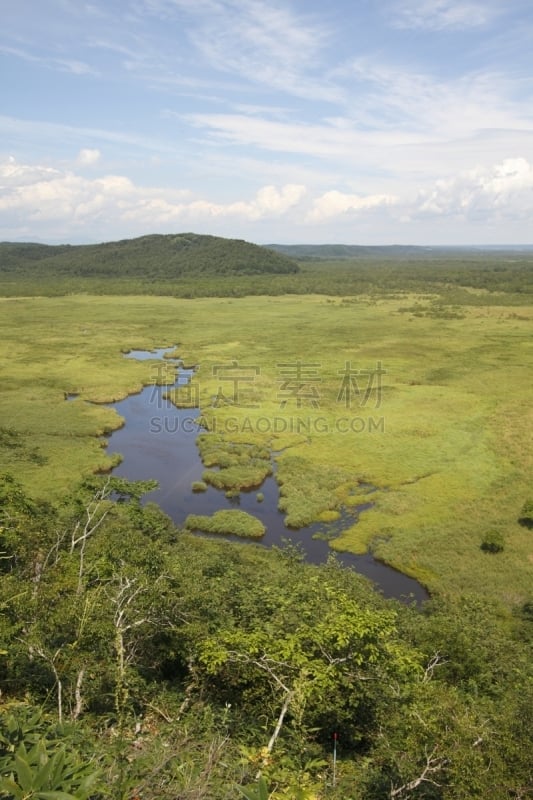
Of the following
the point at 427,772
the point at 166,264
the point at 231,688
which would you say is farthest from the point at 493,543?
the point at 166,264

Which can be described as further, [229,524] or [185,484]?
[185,484]

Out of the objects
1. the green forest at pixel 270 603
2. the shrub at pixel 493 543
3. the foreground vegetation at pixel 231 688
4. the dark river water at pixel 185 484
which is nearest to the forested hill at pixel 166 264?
the green forest at pixel 270 603

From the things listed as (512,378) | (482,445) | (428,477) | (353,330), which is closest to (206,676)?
(428,477)

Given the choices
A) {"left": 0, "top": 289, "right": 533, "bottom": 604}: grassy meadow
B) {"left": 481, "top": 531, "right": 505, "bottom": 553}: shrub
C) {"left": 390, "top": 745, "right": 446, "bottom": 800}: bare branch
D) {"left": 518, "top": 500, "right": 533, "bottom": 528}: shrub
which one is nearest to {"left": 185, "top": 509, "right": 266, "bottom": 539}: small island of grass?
{"left": 0, "top": 289, "right": 533, "bottom": 604}: grassy meadow

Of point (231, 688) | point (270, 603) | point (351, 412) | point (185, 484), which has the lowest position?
point (185, 484)

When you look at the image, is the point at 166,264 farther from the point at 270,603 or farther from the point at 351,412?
the point at 270,603

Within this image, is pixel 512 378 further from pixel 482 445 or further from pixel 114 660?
pixel 114 660
